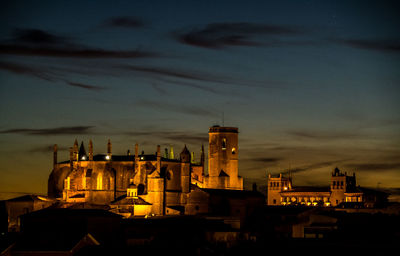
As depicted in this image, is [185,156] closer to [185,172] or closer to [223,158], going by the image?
[185,172]

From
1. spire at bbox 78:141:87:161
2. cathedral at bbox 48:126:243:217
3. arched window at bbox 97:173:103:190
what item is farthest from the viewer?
spire at bbox 78:141:87:161

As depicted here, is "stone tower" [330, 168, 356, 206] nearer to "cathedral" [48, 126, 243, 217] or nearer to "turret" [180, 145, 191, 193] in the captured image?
"cathedral" [48, 126, 243, 217]

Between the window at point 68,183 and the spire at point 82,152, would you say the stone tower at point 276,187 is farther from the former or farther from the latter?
the window at point 68,183

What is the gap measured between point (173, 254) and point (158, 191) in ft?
93.0

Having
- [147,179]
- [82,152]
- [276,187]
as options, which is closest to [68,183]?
[147,179]

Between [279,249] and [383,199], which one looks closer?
[279,249]

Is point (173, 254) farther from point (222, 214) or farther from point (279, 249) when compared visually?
point (222, 214)

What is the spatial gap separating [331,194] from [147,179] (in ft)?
117

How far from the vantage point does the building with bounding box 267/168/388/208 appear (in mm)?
114125

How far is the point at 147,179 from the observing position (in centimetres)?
8669

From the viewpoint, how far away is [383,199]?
11681 cm

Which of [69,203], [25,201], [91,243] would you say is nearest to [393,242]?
[91,243]

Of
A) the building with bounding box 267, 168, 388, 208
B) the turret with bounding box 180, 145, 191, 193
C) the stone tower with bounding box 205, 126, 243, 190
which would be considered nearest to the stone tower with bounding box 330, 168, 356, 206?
the building with bounding box 267, 168, 388, 208

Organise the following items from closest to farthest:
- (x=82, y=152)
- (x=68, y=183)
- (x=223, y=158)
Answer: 1. (x=68, y=183)
2. (x=223, y=158)
3. (x=82, y=152)
